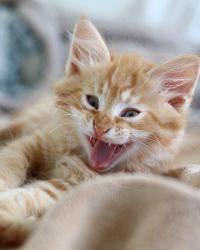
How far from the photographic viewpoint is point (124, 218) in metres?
0.91

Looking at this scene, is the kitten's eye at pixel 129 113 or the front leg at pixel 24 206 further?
the kitten's eye at pixel 129 113

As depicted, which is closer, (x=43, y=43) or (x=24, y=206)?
(x=24, y=206)

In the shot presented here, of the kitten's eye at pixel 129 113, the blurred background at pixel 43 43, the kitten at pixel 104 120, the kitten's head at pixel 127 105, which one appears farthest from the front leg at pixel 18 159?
the blurred background at pixel 43 43

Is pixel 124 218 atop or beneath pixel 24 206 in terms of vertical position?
atop

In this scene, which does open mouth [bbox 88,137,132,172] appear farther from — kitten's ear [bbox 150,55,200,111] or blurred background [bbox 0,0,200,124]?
blurred background [bbox 0,0,200,124]

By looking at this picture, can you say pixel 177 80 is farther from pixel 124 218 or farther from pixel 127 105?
pixel 124 218

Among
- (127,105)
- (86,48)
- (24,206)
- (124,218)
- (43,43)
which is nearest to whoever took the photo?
(124,218)

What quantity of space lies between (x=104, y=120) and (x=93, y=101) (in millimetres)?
94

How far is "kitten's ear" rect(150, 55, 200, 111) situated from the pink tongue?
0.69 feet

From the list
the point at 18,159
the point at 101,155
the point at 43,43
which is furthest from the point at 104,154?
the point at 43,43

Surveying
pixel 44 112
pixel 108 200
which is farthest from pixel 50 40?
pixel 108 200

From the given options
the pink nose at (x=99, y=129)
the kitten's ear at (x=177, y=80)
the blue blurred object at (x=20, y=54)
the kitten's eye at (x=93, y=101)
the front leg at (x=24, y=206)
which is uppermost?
the kitten's ear at (x=177, y=80)

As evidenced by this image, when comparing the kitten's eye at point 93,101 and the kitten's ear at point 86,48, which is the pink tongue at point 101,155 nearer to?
the kitten's eye at point 93,101

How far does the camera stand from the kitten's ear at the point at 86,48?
131cm
